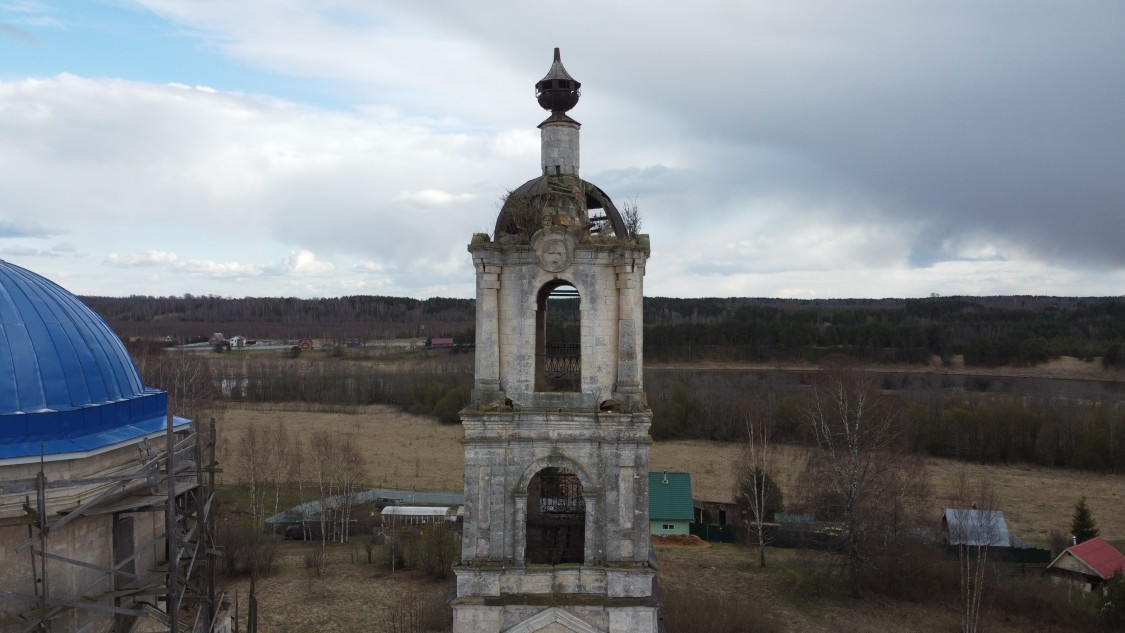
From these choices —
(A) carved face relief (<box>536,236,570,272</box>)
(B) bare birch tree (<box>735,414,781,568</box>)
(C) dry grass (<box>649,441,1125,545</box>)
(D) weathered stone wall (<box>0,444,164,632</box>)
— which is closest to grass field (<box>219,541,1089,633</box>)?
(B) bare birch tree (<box>735,414,781,568</box>)

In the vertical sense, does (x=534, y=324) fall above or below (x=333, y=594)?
above

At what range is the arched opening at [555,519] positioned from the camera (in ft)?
45.0

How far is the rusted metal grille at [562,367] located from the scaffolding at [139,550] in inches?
244

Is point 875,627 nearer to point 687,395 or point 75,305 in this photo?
point 75,305

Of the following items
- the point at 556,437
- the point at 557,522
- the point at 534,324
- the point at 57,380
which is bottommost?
the point at 557,522

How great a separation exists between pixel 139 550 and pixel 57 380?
333cm

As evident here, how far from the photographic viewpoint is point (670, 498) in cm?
3547

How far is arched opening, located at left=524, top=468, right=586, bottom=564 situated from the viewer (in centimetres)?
1371

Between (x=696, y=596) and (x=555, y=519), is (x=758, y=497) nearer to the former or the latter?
(x=696, y=596)

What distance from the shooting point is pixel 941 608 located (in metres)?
26.1

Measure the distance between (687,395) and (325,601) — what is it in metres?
43.5

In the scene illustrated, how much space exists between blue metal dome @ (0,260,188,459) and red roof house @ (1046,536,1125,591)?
29.5 meters

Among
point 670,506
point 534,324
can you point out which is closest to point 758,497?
point 670,506


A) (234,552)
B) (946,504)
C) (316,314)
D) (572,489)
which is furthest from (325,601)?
(316,314)
